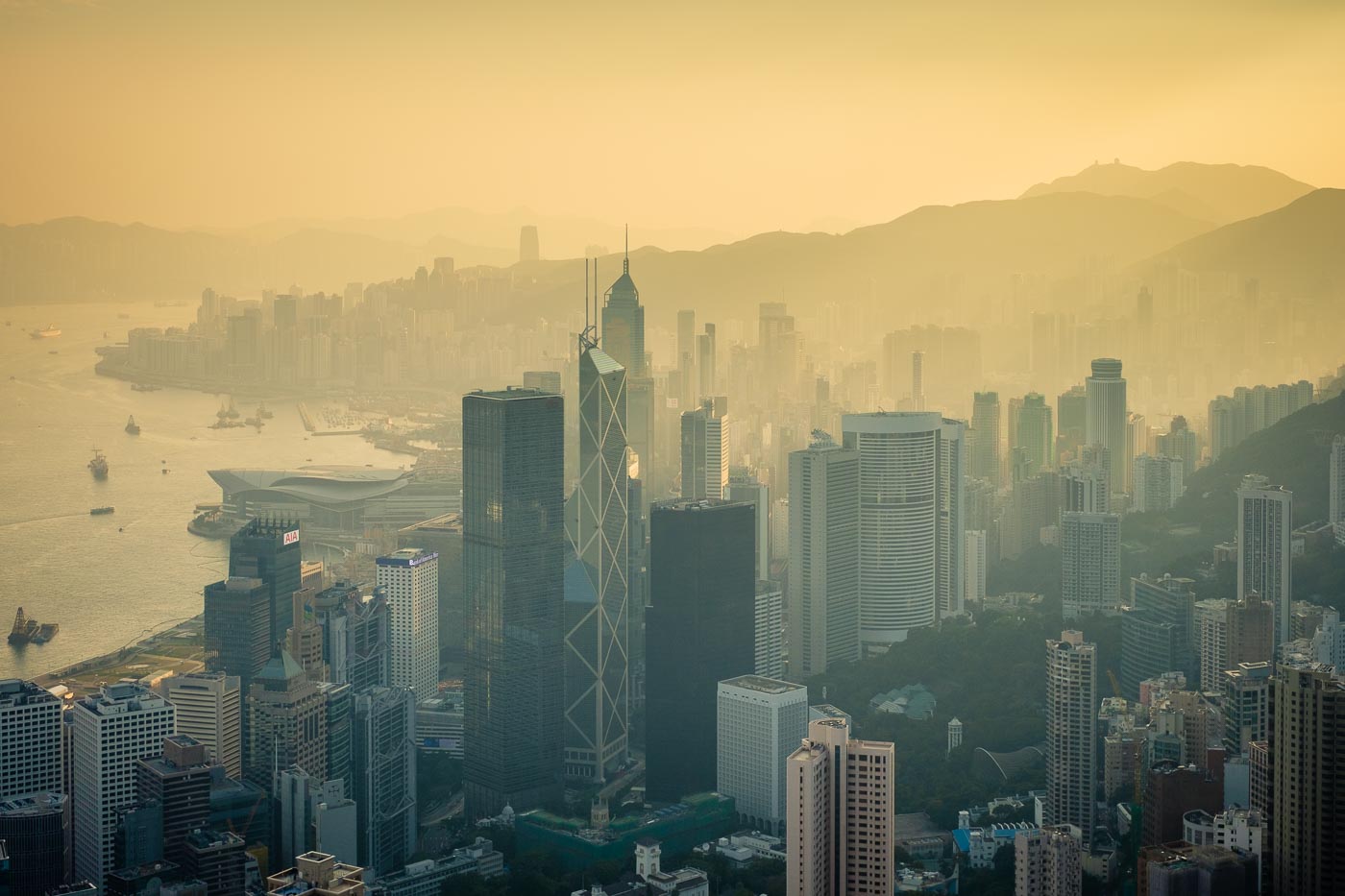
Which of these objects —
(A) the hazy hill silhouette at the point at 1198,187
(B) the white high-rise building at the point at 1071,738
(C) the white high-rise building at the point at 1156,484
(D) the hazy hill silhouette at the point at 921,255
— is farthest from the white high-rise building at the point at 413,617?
(A) the hazy hill silhouette at the point at 1198,187

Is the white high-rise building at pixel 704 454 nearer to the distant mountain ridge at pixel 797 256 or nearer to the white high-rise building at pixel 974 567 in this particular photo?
the distant mountain ridge at pixel 797 256

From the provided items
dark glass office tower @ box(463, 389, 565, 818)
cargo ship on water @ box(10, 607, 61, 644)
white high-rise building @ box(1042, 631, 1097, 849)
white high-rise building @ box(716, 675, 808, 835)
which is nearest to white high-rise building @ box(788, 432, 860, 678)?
white high-rise building @ box(716, 675, 808, 835)

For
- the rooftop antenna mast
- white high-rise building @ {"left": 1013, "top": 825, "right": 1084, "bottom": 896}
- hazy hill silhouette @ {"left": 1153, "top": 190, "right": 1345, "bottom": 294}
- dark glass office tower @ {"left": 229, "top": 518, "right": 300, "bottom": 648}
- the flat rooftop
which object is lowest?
white high-rise building @ {"left": 1013, "top": 825, "right": 1084, "bottom": 896}

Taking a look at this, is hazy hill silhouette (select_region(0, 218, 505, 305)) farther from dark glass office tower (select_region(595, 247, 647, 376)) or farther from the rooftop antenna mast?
dark glass office tower (select_region(595, 247, 647, 376))

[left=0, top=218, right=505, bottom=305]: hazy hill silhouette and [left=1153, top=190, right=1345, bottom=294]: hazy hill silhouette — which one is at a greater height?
[left=1153, top=190, right=1345, bottom=294]: hazy hill silhouette

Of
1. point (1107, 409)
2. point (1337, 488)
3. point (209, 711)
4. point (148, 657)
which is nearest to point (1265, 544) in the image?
point (1337, 488)

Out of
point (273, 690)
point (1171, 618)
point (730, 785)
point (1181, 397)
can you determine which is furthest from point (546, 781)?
point (1181, 397)
